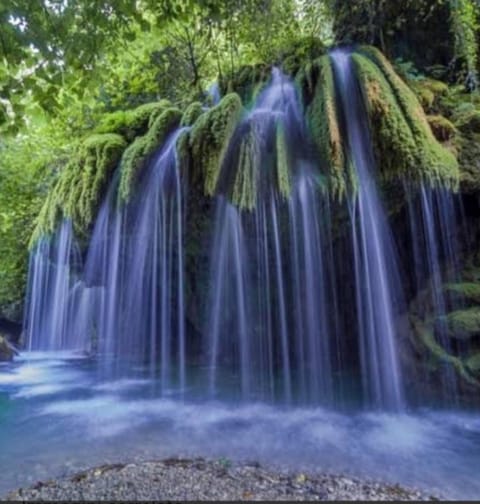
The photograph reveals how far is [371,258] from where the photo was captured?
5.36 meters

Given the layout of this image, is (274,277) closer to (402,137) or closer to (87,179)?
(402,137)

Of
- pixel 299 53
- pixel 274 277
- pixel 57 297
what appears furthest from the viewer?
pixel 57 297

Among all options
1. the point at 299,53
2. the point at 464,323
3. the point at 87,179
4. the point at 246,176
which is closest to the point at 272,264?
the point at 246,176

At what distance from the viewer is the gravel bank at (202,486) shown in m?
2.52

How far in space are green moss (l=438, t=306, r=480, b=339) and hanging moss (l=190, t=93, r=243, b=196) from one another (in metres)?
3.25

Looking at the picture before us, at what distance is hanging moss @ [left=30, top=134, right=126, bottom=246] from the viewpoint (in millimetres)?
6215

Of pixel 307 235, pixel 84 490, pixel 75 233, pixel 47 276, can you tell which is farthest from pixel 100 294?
pixel 84 490

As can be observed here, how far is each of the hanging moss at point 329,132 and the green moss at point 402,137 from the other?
1.41 feet

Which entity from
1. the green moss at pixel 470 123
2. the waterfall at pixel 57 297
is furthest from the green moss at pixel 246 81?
the waterfall at pixel 57 297

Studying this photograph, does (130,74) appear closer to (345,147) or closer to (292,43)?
(292,43)

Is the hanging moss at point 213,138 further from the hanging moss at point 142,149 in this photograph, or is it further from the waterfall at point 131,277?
the hanging moss at point 142,149

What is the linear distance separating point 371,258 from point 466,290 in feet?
3.79

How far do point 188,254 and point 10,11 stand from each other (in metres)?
4.80

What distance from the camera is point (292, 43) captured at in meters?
7.58
